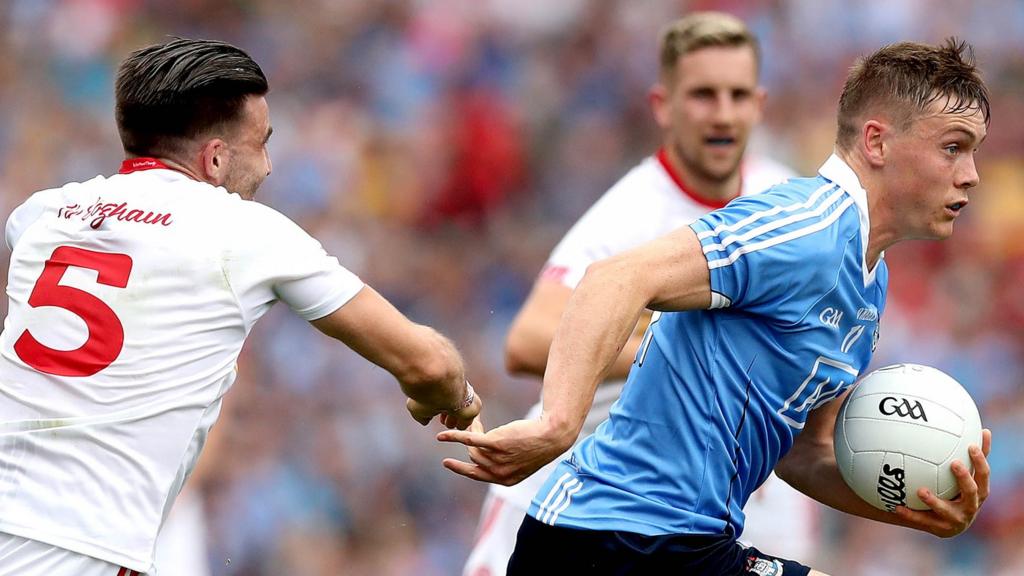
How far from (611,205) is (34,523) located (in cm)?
330

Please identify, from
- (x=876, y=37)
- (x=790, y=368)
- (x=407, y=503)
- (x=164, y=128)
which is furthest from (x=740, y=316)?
(x=876, y=37)

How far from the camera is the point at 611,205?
642 centimetres

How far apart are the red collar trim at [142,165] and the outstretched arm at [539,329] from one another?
2197mm

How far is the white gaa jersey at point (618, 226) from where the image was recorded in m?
A: 6.13

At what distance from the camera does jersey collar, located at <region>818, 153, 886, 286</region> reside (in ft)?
13.7

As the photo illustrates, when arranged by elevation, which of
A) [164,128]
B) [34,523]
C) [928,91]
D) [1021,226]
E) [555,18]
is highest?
[555,18]

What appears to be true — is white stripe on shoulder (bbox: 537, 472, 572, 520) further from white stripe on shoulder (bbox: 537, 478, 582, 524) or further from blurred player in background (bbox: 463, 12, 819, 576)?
blurred player in background (bbox: 463, 12, 819, 576)

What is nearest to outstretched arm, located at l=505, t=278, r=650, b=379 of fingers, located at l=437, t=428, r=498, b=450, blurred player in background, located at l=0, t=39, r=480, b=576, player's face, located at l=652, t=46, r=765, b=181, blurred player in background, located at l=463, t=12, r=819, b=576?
blurred player in background, located at l=463, t=12, r=819, b=576

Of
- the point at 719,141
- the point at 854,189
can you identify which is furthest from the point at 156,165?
the point at 719,141

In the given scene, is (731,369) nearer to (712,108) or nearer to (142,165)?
(142,165)

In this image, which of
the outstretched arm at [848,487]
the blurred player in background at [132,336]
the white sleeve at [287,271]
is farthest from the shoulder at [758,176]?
the white sleeve at [287,271]

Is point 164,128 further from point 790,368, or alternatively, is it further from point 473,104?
point 473,104

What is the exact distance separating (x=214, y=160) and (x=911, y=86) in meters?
2.12

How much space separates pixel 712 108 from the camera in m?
6.73
